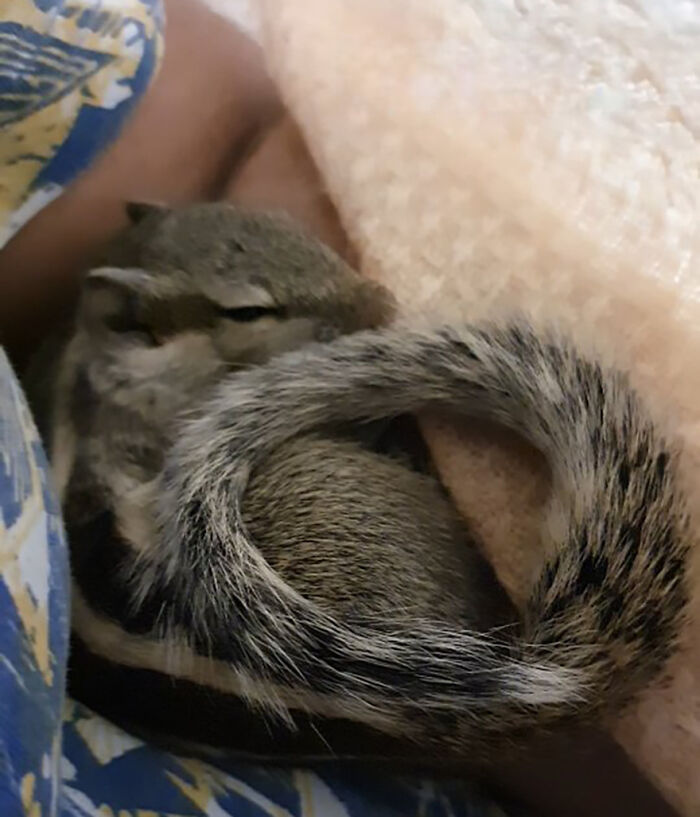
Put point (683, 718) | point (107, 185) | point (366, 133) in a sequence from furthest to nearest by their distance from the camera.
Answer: point (107, 185) → point (366, 133) → point (683, 718)

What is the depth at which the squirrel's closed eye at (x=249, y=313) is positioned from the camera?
0.90 meters

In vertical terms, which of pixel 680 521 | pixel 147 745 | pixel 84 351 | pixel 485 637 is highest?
pixel 680 521

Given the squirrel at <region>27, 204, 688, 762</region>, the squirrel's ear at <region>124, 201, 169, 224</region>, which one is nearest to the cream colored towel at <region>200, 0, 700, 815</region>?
the squirrel at <region>27, 204, 688, 762</region>

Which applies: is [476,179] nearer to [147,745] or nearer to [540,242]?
[540,242]

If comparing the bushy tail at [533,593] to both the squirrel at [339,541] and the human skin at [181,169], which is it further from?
the human skin at [181,169]

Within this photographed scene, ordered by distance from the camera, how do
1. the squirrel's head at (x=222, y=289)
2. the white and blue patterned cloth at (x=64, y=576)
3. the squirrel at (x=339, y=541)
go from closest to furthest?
1. the white and blue patterned cloth at (x=64, y=576)
2. the squirrel at (x=339, y=541)
3. the squirrel's head at (x=222, y=289)

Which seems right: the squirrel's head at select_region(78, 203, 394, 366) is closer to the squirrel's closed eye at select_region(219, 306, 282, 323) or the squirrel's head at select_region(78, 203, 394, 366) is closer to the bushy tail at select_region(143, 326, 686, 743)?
the squirrel's closed eye at select_region(219, 306, 282, 323)

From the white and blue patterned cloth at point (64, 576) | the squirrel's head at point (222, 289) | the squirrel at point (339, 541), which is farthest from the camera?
the squirrel's head at point (222, 289)

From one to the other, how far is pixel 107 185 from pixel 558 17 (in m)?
0.43

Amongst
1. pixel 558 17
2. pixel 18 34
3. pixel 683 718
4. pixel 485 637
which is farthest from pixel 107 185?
pixel 683 718

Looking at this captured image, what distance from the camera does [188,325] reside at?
0.92 metres

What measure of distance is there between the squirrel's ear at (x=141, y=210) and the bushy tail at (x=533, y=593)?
10.3 inches

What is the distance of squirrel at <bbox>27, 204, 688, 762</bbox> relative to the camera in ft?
2.16

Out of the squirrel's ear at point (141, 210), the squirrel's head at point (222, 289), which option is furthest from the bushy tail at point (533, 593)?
the squirrel's ear at point (141, 210)
